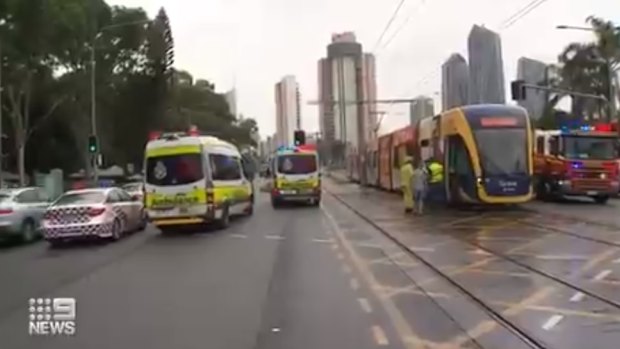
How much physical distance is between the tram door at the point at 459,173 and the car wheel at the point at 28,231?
13.3 meters

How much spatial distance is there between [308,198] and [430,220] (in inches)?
510

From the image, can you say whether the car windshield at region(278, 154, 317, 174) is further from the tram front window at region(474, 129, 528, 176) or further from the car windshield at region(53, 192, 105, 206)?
the car windshield at region(53, 192, 105, 206)

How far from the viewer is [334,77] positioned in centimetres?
9962

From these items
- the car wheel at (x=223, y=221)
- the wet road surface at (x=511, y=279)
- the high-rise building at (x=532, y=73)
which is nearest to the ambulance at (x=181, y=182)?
the car wheel at (x=223, y=221)

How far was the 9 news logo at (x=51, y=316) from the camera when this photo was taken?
10039 mm

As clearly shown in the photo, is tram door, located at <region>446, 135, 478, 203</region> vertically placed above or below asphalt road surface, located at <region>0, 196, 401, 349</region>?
above

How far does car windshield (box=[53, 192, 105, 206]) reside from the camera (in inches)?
893

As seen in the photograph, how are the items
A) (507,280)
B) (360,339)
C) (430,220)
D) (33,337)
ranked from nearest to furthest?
(360,339), (33,337), (507,280), (430,220)

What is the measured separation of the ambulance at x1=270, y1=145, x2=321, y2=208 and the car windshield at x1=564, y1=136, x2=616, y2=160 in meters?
10.4

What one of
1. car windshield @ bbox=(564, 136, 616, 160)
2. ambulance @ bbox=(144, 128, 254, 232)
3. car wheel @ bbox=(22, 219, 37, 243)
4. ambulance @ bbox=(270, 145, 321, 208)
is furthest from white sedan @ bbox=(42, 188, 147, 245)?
car windshield @ bbox=(564, 136, 616, 160)

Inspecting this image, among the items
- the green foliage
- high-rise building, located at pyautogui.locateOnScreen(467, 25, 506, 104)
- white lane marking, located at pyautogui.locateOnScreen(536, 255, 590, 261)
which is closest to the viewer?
white lane marking, located at pyautogui.locateOnScreen(536, 255, 590, 261)

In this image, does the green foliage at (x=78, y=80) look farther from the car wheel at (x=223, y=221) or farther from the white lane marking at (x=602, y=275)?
the white lane marking at (x=602, y=275)

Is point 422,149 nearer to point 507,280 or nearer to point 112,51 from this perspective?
point 507,280

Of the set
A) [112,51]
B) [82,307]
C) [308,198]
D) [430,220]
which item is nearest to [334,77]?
[112,51]
